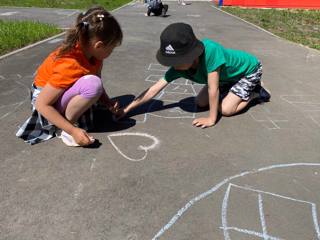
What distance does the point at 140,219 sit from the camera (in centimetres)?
225

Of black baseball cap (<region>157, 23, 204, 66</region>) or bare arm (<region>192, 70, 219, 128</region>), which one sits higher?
black baseball cap (<region>157, 23, 204, 66</region>)

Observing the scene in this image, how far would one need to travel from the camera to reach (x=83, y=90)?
9.61 feet

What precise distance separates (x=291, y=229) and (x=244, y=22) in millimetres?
10184

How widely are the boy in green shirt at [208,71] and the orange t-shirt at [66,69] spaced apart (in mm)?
619

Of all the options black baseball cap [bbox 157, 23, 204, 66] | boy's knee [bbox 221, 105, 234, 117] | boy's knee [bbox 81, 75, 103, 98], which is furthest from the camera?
boy's knee [bbox 221, 105, 234, 117]

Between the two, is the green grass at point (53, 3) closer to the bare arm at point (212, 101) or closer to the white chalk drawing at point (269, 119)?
the white chalk drawing at point (269, 119)

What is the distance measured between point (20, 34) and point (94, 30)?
4.93 m

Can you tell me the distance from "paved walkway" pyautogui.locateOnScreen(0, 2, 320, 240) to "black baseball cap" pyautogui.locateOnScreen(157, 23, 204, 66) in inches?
24.3

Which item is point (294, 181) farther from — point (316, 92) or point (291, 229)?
point (316, 92)

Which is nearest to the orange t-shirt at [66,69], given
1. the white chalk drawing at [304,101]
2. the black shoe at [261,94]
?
the black shoe at [261,94]

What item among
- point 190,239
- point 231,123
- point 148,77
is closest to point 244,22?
point 148,77

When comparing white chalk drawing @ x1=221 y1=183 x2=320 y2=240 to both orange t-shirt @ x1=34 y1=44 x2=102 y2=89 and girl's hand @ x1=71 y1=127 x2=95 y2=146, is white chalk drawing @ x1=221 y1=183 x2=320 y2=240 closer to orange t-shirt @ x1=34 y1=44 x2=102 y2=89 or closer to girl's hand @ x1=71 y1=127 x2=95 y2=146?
girl's hand @ x1=71 y1=127 x2=95 y2=146

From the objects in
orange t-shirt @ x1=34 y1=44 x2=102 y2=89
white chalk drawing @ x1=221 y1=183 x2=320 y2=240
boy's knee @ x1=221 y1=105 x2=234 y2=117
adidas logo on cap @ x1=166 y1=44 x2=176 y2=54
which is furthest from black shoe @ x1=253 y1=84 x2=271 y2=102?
orange t-shirt @ x1=34 y1=44 x2=102 y2=89

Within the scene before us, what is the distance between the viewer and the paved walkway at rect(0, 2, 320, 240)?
2.19m
